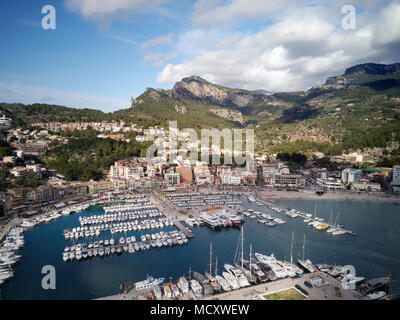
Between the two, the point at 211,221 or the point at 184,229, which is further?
the point at 211,221

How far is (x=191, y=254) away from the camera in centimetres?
1085

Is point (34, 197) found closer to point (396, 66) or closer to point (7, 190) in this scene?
point (7, 190)

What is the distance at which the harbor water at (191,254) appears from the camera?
28.9ft

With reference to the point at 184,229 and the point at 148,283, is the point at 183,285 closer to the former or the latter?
the point at 148,283

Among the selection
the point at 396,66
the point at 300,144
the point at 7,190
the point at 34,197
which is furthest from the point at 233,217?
the point at 396,66

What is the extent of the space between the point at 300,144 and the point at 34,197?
28.3m

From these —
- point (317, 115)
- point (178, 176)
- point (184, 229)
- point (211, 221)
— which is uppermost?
point (317, 115)

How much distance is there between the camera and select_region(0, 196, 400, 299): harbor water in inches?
347

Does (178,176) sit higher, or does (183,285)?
(178,176)

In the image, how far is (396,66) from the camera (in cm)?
7075

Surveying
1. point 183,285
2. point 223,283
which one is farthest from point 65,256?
point 223,283

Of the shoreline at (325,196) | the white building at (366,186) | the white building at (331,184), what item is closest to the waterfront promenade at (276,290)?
the shoreline at (325,196)

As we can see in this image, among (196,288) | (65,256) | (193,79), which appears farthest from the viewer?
(193,79)

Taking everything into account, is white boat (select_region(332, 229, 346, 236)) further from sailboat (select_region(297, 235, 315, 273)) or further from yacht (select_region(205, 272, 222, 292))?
yacht (select_region(205, 272, 222, 292))
